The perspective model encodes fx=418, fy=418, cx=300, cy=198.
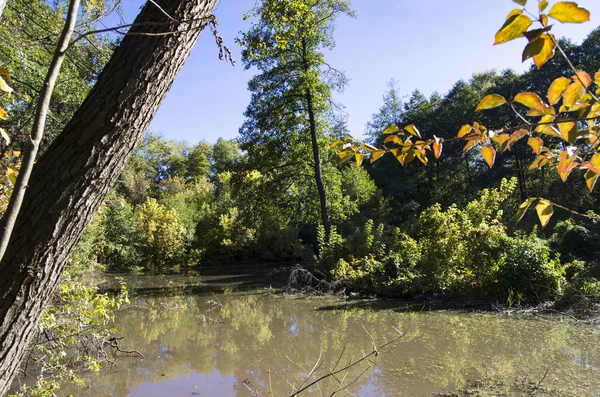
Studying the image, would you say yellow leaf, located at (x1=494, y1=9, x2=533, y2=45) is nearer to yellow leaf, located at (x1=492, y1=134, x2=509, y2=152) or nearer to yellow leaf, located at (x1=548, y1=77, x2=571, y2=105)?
yellow leaf, located at (x1=548, y1=77, x2=571, y2=105)

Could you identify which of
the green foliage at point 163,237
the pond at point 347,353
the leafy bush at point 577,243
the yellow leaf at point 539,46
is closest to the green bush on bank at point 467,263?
the pond at point 347,353

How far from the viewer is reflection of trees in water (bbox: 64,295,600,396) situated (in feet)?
16.2

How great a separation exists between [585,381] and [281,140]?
1162 centimetres

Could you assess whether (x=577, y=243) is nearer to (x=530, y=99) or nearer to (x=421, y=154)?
(x=421, y=154)

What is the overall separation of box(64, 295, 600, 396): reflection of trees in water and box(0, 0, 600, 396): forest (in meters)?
0.35

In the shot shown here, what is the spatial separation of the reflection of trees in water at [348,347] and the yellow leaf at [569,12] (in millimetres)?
3664

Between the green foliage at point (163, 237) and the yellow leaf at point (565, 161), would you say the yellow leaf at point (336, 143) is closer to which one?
the yellow leaf at point (565, 161)

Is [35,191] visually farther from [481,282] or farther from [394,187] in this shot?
[394,187]

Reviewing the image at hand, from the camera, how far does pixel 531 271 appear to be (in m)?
8.55

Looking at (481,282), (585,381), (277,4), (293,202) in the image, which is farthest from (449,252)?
(277,4)

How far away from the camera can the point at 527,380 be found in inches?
180

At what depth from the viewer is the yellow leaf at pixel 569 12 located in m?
0.72

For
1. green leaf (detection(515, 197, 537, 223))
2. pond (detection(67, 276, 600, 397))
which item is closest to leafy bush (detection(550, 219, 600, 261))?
pond (detection(67, 276, 600, 397))

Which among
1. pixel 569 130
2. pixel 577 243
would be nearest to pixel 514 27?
pixel 569 130
